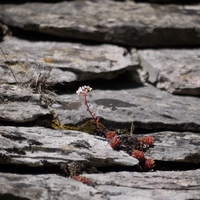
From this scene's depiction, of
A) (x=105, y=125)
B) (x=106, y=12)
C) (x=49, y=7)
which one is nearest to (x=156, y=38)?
(x=106, y=12)

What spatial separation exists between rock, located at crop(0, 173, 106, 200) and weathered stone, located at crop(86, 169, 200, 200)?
14 cm

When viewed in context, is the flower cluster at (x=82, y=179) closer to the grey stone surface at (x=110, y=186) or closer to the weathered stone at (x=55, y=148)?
the grey stone surface at (x=110, y=186)

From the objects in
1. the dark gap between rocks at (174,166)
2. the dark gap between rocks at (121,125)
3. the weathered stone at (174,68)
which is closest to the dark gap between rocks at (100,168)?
the dark gap between rocks at (174,166)

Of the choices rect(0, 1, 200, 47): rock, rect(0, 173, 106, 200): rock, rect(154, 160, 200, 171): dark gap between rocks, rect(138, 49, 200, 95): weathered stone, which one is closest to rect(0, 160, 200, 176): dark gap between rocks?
rect(154, 160, 200, 171): dark gap between rocks

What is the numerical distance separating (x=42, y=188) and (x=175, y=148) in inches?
47.8

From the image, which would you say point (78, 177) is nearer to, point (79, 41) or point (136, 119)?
point (136, 119)

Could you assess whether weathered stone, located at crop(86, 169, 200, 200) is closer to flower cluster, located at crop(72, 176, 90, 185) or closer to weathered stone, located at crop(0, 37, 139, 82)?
flower cluster, located at crop(72, 176, 90, 185)

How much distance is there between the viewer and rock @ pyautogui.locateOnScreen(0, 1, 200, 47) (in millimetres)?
5453

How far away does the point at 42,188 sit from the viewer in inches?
128

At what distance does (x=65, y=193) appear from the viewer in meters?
3.22

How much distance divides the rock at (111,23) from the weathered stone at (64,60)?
15cm

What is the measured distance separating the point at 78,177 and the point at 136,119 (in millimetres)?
965

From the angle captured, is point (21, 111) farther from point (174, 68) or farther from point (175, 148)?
point (174, 68)

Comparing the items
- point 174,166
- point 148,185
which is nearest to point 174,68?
point 174,166
